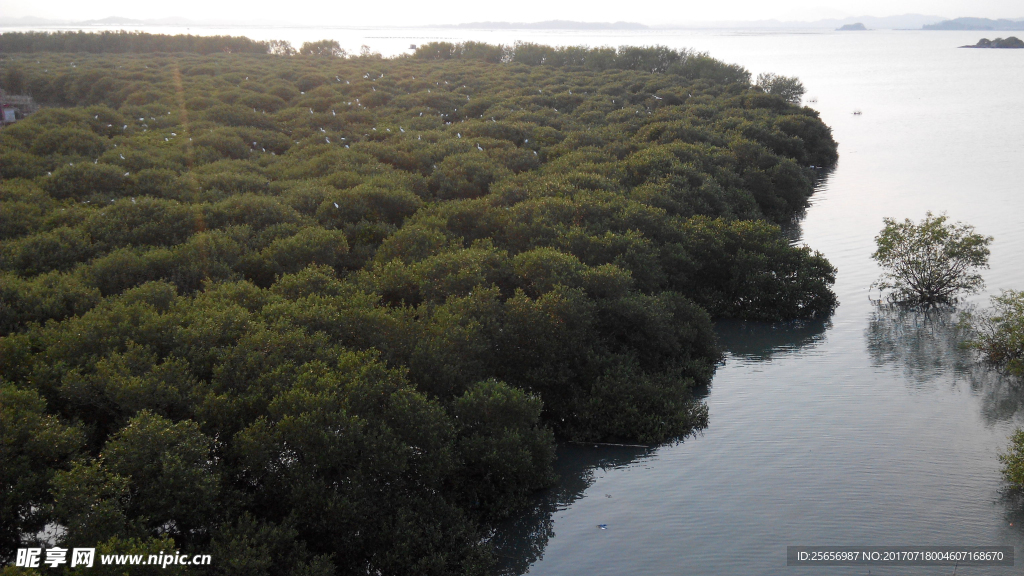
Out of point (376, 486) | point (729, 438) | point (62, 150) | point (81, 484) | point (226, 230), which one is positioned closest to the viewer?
point (81, 484)

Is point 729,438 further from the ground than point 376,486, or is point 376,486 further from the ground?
point 376,486

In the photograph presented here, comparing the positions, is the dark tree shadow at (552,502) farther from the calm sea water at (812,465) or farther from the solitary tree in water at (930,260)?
the solitary tree in water at (930,260)

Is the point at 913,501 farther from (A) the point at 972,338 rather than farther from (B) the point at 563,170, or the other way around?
(B) the point at 563,170

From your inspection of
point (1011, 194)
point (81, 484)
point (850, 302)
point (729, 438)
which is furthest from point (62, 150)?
point (1011, 194)

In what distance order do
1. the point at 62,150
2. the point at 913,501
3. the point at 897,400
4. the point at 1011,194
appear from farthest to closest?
the point at 1011,194 → the point at 62,150 → the point at 897,400 → the point at 913,501

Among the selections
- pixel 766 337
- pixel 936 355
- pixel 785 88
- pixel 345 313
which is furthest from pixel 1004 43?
pixel 345 313

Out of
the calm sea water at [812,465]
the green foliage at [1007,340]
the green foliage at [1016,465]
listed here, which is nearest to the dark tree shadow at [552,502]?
the calm sea water at [812,465]

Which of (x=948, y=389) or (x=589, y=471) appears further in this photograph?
(x=948, y=389)
